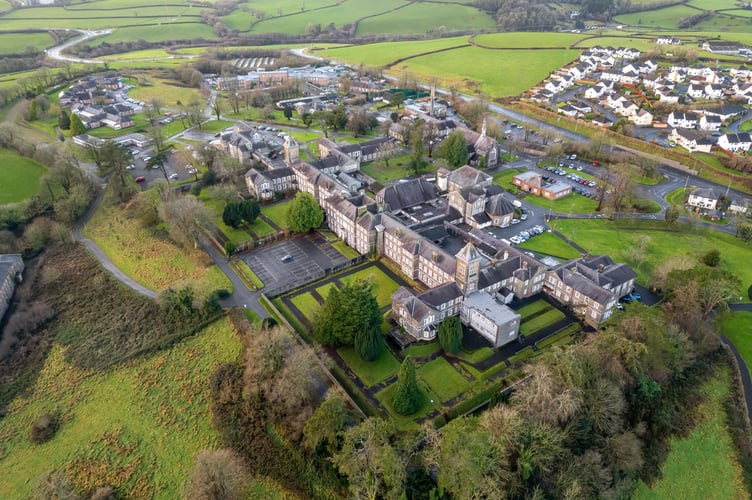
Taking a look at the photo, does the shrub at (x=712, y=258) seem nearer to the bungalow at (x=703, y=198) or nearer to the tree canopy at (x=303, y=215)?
the bungalow at (x=703, y=198)

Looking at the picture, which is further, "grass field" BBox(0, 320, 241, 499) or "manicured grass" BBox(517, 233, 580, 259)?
"manicured grass" BBox(517, 233, 580, 259)

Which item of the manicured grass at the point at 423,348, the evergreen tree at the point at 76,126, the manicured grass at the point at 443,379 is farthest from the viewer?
the evergreen tree at the point at 76,126

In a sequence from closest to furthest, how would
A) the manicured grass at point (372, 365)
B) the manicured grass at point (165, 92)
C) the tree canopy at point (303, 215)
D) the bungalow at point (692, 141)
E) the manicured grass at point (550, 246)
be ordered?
the manicured grass at point (372, 365)
the manicured grass at point (550, 246)
the tree canopy at point (303, 215)
the bungalow at point (692, 141)
the manicured grass at point (165, 92)

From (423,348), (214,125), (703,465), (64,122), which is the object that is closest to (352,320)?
(423,348)

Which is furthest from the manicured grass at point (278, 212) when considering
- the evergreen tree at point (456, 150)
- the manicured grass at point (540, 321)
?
the manicured grass at point (540, 321)

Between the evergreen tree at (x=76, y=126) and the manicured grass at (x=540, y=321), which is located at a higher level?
the evergreen tree at (x=76, y=126)

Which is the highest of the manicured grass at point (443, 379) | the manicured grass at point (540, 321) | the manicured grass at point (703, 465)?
the manicured grass at point (443, 379)

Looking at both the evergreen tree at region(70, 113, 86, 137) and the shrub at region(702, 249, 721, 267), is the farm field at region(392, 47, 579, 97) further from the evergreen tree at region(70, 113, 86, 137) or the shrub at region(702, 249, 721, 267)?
the evergreen tree at region(70, 113, 86, 137)

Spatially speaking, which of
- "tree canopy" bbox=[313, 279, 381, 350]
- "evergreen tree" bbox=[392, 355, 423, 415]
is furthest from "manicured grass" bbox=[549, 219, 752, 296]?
"evergreen tree" bbox=[392, 355, 423, 415]
